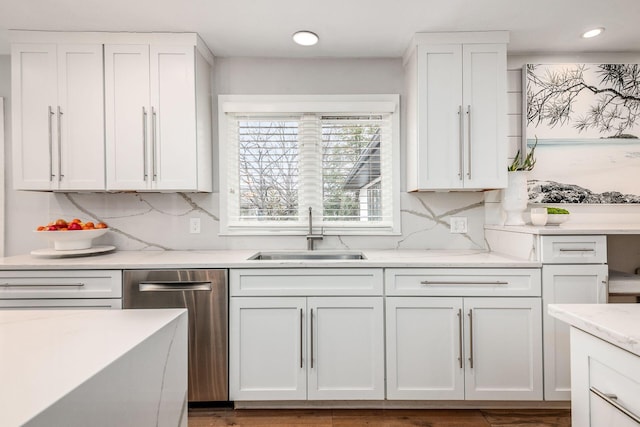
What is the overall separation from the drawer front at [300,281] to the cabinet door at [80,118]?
3.88 ft

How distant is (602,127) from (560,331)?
1.53 metres

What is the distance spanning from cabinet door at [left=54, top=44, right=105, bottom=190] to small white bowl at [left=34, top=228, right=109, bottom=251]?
0.30m

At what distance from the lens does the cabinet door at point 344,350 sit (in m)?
2.06

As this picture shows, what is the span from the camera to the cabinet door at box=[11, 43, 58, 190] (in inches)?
89.7

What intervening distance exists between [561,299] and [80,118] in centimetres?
319

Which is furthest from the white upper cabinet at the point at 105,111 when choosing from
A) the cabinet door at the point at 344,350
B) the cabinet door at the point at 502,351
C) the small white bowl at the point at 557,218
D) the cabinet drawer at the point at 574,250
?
the small white bowl at the point at 557,218

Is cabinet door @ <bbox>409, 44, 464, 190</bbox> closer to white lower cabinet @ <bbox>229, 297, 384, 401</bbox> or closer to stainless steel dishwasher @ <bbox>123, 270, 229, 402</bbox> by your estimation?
white lower cabinet @ <bbox>229, 297, 384, 401</bbox>

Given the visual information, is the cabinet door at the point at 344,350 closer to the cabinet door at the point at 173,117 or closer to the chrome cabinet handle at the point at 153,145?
the cabinet door at the point at 173,117

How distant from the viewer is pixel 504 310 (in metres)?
2.05

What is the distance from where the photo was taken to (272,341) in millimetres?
2072

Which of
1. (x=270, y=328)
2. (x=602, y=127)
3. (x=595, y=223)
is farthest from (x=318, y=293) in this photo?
(x=602, y=127)

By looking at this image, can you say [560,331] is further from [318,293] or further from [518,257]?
[318,293]

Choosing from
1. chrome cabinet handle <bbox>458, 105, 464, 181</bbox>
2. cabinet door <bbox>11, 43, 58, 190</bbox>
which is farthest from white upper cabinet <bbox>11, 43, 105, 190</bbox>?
chrome cabinet handle <bbox>458, 105, 464, 181</bbox>

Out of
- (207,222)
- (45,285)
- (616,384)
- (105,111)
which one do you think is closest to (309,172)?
(207,222)
